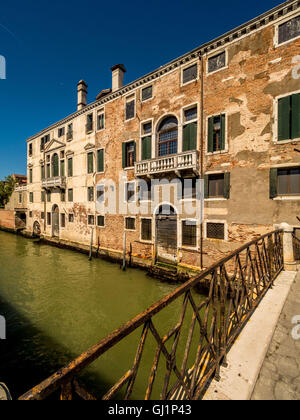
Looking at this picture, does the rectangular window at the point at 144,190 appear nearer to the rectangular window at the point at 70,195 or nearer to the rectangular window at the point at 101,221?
the rectangular window at the point at 101,221

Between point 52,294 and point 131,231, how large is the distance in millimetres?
5892

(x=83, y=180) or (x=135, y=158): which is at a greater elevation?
(x=135, y=158)

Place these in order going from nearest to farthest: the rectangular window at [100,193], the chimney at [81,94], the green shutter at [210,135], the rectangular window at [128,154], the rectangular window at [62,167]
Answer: the green shutter at [210,135], the rectangular window at [128,154], the rectangular window at [100,193], the chimney at [81,94], the rectangular window at [62,167]

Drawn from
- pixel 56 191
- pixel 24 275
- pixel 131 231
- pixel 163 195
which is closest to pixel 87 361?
pixel 163 195

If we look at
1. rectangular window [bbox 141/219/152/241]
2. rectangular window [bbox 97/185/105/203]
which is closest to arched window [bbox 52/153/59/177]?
rectangular window [bbox 97/185/105/203]

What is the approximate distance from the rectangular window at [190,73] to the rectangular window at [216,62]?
769 mm

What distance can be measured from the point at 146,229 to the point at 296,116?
9.29 meters

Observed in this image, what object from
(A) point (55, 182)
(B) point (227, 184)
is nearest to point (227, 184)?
(B) point (227, 184)

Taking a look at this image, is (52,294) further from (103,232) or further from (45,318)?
(103,232)

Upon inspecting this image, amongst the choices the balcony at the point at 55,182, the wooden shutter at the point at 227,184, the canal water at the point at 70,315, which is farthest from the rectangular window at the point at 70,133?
the wooden shutter at the point at 227,184

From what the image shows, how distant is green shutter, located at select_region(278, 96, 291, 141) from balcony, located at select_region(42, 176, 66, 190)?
1714cm

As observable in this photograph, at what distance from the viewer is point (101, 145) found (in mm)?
15438

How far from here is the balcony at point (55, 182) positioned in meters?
18.5
